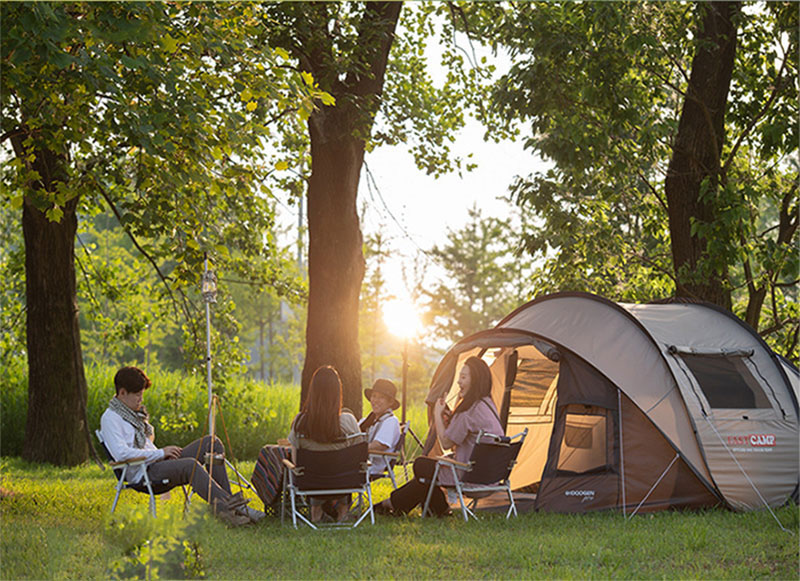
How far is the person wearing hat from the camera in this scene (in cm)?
867

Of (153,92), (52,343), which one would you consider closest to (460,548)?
(153,92)

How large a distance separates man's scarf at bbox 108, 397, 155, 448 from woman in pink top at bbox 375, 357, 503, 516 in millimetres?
2181

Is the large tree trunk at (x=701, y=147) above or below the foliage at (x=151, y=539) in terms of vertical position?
above

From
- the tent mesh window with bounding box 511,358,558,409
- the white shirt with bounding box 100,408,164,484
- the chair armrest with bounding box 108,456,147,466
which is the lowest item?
the chair armrest with bounding box 108,456,147,466

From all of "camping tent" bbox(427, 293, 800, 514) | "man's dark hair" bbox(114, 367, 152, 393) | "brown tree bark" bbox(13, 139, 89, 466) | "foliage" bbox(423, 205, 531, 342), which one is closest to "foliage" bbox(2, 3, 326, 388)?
"man's dark hair" bbox(114, 367, 152, 393)

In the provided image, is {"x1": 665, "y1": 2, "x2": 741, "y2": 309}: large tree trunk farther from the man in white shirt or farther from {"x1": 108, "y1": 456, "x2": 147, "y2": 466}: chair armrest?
{"x1": 108, "y1": 456, "x2": 147, "y2": 466}: chair armrest

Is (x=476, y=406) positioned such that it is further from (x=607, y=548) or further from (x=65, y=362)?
(x=65, y=362)

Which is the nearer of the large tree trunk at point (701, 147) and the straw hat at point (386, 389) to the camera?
the straw hat at point (386, 389)

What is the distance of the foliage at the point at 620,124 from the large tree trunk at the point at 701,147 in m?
0.23

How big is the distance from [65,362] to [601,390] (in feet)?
25.1

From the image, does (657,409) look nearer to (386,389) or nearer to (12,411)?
(386,389)

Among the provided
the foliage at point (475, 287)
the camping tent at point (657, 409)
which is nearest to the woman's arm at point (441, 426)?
the camping tent at point (657, 409)

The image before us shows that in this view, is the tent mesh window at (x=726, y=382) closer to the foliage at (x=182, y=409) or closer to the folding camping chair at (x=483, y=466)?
the folding camping chair at (x=483, y=466)

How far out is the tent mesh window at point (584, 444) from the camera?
29.3 ft
